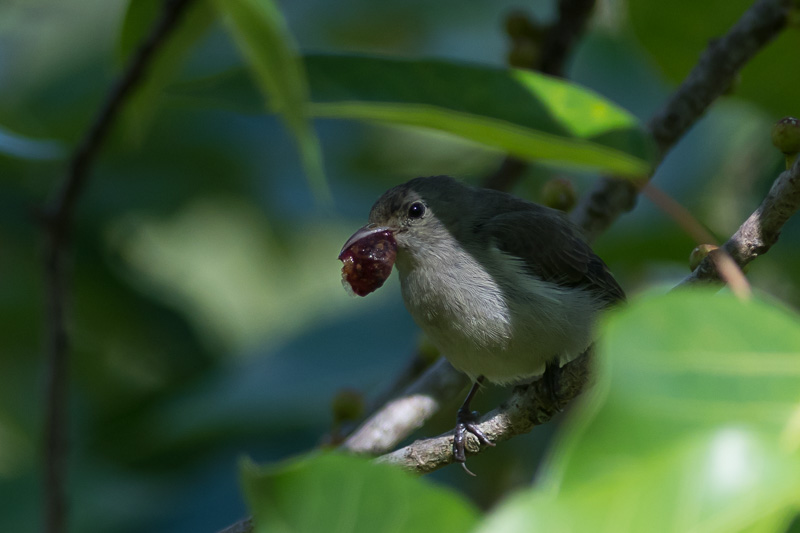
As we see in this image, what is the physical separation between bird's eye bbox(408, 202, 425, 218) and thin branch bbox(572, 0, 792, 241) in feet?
2.17

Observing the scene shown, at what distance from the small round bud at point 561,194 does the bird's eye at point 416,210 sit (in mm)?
676

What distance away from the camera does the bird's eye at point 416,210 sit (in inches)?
148

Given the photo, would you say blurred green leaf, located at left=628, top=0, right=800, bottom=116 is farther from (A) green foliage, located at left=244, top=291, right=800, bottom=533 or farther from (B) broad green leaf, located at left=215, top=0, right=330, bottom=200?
(A) green foliage, located at left=244, top=291, right=800, bottom=533

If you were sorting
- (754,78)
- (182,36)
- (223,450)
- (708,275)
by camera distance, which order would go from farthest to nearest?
(223,450) → (754,78) → (182,36) → (708,275)

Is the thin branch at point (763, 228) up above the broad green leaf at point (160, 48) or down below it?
above

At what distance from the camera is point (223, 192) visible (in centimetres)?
529

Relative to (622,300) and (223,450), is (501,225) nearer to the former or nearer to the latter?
(622,300)

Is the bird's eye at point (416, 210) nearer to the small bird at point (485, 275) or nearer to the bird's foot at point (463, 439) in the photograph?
the small bird at point (485, 275)

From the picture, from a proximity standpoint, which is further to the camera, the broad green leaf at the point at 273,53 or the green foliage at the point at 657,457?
the broad green leaf at the point at 273,53

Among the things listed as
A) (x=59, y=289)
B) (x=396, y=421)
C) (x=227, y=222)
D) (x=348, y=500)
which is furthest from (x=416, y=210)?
(x=348, y=500)

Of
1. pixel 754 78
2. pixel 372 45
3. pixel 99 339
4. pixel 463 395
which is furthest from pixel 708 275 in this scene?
pixel 372 45

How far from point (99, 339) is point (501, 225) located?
7.79ft

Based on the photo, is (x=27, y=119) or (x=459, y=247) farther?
(x=27, y=119)

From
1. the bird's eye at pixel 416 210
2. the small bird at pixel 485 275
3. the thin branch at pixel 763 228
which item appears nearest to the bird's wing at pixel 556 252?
the small bird at pixel 485 275
